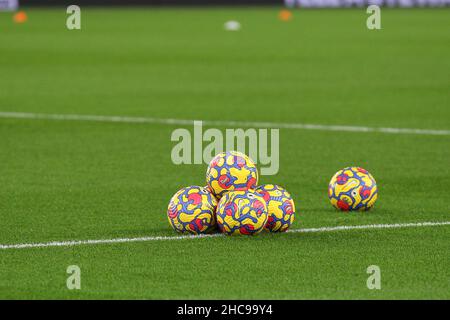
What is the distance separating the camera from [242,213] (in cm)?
976

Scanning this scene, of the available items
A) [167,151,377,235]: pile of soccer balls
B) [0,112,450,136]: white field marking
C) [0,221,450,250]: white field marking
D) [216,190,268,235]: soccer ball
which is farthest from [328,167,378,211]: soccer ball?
[0,112,450,136]: white field marking

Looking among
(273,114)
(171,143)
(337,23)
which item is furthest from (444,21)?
(171,143)

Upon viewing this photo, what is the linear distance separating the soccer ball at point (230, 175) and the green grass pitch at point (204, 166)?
52 centimetres

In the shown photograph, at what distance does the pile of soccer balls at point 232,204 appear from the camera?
980 centimetres

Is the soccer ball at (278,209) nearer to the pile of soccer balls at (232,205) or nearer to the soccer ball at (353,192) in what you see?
the pile of soccer balls at (232,205)

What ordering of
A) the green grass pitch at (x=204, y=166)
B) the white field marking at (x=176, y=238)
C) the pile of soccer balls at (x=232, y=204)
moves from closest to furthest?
1. the green grass pitch at (x=204, y=166)
2. the white field marking at (x=176, y=238)
3. the pile of soccer balls at (x=232, y=204)

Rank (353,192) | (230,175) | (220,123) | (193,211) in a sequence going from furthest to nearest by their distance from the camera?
(220,123) → (353,192) → (230,175) → (193,211)

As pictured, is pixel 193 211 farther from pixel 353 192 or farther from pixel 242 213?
pixel 353 192

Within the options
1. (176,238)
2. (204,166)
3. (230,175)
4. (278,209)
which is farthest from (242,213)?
(204,166)

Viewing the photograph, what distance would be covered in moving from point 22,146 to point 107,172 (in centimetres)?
257

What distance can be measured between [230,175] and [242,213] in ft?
1.58

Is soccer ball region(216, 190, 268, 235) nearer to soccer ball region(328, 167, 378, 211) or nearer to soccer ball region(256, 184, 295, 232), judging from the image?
soccer ball region(256, 184, 295, 232)

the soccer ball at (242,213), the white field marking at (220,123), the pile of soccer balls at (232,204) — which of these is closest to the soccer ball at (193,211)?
the pile of soccer balls at (232,204)
